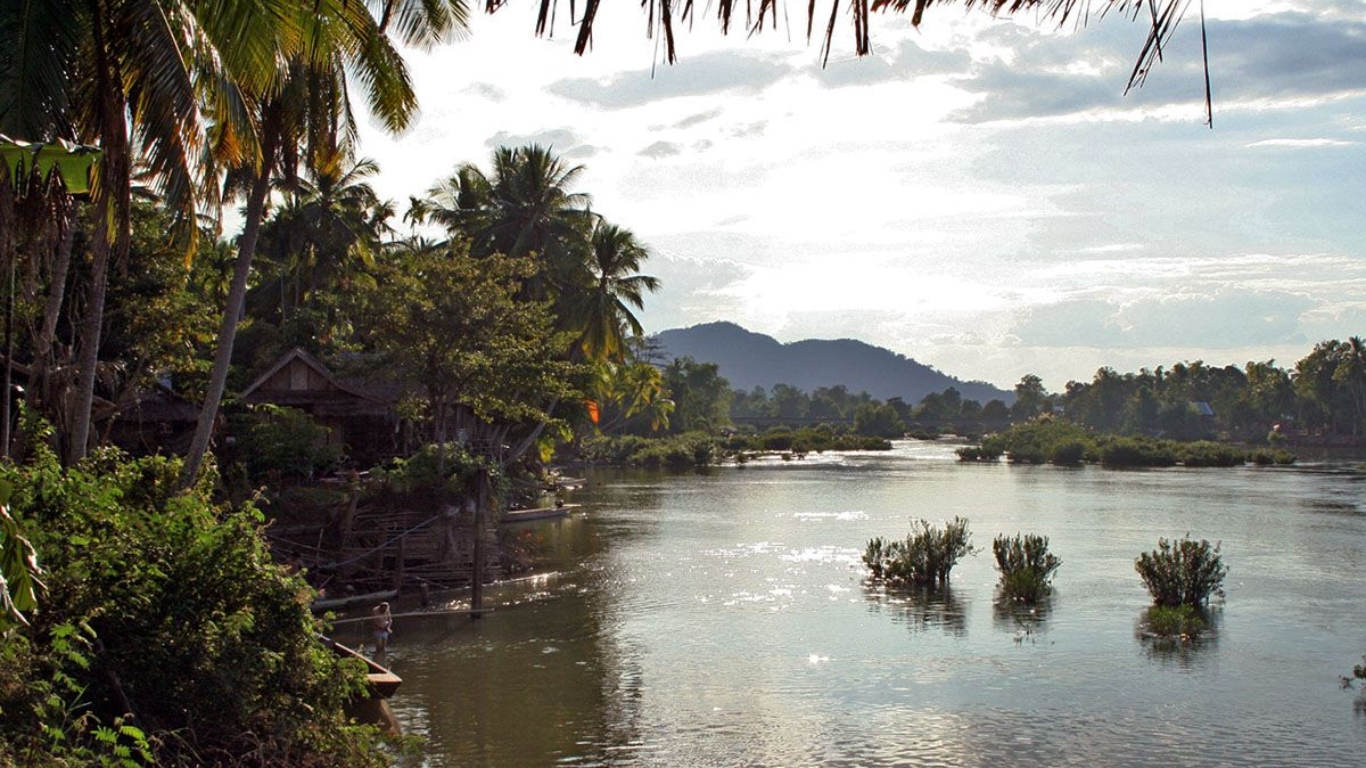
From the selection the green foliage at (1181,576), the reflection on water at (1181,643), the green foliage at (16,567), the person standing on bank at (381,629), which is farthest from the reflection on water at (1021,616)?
the green foliage at (16,567)

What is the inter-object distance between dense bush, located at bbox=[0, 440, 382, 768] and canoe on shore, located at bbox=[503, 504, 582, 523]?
2651cm

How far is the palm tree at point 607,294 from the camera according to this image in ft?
131

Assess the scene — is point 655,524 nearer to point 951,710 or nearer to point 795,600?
point 795,600

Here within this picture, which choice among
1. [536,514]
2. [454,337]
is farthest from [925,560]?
[536,514]

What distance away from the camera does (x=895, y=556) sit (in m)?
27.8

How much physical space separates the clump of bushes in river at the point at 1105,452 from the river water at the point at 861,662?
134 ft

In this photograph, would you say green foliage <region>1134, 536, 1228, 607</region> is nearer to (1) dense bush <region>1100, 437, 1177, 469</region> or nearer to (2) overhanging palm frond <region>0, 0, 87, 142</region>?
(2) overhanging palm frond <region>0, 0, 87, 142</region>

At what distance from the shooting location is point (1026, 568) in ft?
81.3

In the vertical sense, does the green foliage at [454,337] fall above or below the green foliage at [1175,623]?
above

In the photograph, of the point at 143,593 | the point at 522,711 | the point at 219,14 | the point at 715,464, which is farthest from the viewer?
the point at 715,464

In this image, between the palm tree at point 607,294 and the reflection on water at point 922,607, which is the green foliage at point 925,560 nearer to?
the reflection on water at point 922,607

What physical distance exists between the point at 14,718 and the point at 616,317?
33646mm

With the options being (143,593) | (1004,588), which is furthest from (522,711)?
(1004,588)

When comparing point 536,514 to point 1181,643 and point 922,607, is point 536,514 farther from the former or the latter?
point 1181,643
